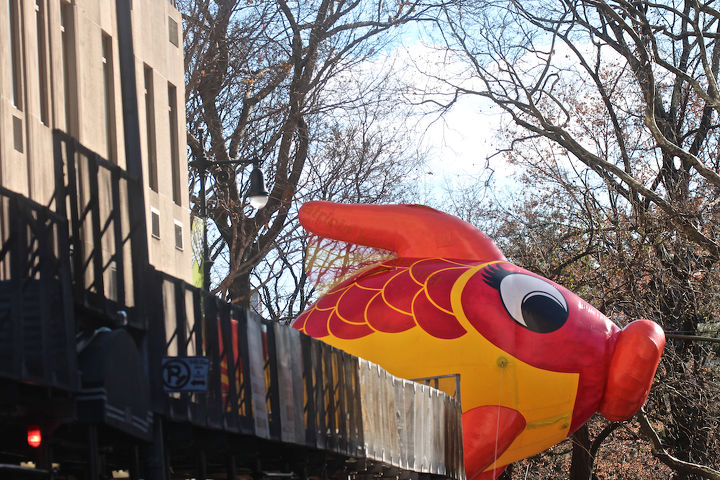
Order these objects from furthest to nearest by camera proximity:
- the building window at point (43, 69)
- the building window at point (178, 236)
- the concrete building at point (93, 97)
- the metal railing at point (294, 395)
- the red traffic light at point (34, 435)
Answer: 1. the building window at point (178, 236)
2. the building window at point (43, 69)
3. the concrete building at point (93, 97)
4. the metal railing at point (294, 395)
5. the red traffic light at point (34, 435)

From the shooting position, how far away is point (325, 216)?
642 inches

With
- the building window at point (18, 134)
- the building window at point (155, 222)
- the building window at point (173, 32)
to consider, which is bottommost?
the building window at point (18, 134)

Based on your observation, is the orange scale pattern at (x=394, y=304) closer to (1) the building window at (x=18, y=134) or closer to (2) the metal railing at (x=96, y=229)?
(1) the building window at (x=18, y=134)

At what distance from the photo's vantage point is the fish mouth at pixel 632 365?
15.1m

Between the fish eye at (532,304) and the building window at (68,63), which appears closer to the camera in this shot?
the building window at (68,63)

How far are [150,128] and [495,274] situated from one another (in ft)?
17.8

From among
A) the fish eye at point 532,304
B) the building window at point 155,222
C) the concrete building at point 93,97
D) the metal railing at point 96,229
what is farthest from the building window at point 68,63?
the fish eye at point 532,304

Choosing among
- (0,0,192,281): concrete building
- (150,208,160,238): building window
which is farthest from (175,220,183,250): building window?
(150,208,160,238): building window

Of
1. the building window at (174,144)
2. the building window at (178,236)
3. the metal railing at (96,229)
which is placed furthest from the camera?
the building window at (174,144)

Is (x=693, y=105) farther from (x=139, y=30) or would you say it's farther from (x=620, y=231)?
(x=139, y=30)

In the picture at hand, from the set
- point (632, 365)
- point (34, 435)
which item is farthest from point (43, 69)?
point (632, 365)

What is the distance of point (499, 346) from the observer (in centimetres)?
1497

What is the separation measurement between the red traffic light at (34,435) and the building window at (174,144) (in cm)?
1061

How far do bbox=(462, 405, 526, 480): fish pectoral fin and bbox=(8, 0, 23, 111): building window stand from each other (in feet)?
21.5
